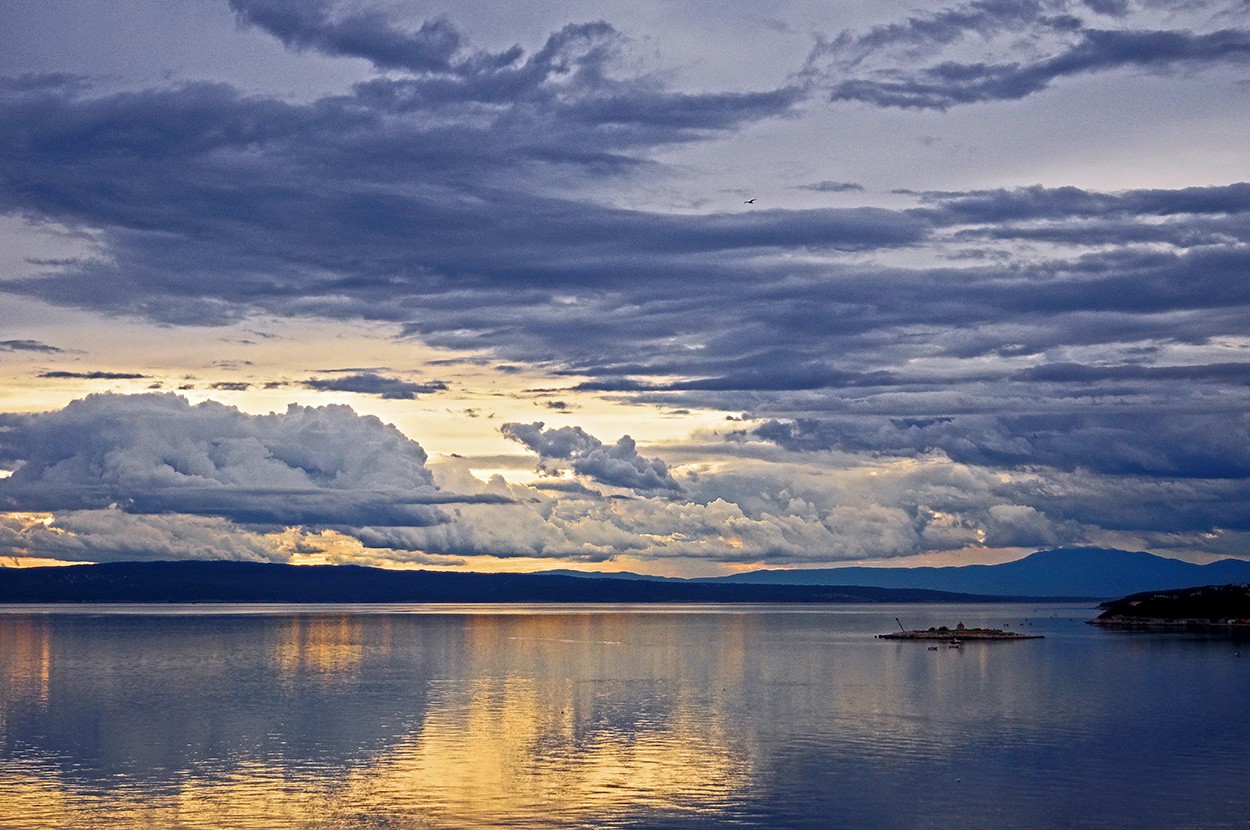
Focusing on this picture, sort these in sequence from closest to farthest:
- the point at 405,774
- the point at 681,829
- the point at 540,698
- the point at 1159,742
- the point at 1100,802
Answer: the point at 681,829 → the point at 1100,802 → the point at 405,774 → the point at 1159,742 → the point at 540,698

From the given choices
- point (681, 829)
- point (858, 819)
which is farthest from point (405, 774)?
point (858, 819)

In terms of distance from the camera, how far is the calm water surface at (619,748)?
6044 centimetres

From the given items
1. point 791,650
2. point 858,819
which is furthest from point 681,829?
point 791,650

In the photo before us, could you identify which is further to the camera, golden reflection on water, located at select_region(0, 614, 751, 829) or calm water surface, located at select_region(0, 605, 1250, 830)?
calm water surface, located at select_region(0, 605, 1250, 830)

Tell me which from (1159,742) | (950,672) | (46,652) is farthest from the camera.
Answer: (46,652)

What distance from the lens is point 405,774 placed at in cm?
7019

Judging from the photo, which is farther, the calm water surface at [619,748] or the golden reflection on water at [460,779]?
the calm water surface at [619,748]

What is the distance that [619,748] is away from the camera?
8000 cm

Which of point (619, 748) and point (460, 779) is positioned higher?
point (460, 779)

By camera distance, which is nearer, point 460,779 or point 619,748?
point 460,779

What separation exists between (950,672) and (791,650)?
45.8 meters

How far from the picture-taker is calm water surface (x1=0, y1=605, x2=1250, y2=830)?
60438 millimetres

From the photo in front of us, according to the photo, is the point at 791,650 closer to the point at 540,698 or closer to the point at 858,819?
the point at 540,698

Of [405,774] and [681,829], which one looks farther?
[405,774]
